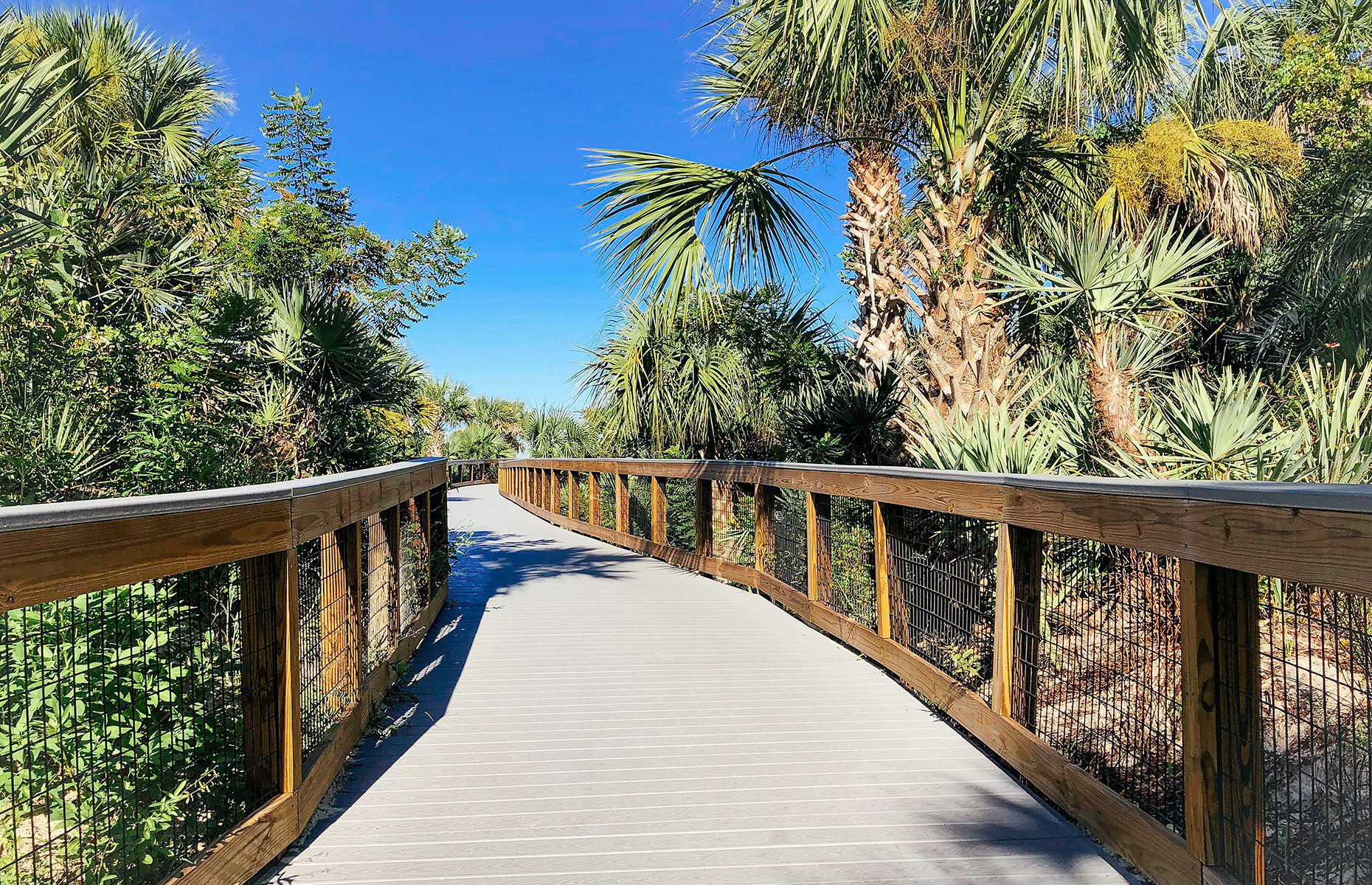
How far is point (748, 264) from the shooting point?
6.54m

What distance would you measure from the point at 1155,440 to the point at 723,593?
379 cm

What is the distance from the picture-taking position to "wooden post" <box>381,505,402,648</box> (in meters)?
4.99

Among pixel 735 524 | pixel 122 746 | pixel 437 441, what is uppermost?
pixel 437 441

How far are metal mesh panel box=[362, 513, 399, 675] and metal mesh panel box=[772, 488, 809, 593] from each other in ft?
9.88

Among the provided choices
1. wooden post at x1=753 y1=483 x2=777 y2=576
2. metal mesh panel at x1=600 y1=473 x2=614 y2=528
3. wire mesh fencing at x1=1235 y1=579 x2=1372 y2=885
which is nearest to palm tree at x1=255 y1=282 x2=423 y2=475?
wooden post at x1=753 y1=483 x2=777 y2=576

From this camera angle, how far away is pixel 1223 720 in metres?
2.28

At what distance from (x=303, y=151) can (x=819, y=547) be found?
331 inches

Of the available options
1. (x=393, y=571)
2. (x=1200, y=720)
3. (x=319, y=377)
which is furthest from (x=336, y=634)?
(x=319, y=377)

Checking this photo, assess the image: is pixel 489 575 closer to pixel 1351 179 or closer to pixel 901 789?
pixel 901 789

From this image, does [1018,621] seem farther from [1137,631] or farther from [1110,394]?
[1110,394]

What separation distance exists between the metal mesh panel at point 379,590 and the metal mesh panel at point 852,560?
9.26 ft

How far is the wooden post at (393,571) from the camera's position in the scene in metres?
4.99

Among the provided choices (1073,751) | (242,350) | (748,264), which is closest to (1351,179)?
(748,264)

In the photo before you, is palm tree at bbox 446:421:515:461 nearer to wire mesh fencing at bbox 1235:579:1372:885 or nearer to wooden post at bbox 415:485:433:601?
wooden post at bbox 415:485:433:601
